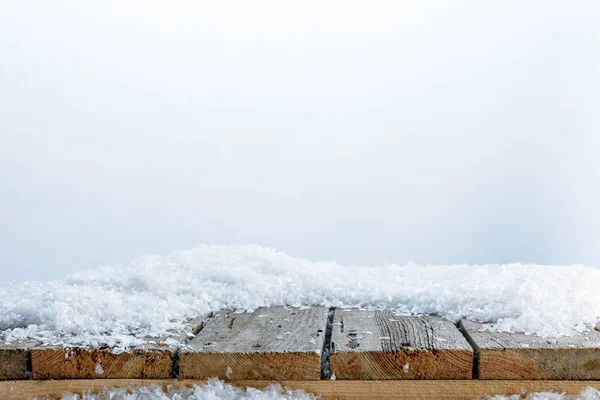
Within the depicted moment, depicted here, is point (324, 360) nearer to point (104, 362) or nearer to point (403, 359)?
point (403, 359)

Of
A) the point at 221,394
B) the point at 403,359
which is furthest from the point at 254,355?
the point at 403,359

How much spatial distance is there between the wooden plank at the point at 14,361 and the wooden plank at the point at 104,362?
0.02m

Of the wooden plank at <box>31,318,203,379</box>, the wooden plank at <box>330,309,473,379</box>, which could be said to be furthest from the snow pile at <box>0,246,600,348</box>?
the wooden plank at <box>330,309,473,379</box>

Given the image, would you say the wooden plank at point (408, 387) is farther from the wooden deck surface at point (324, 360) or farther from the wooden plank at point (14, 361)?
the wooden plank at point (14, 361)

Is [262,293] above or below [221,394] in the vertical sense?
above

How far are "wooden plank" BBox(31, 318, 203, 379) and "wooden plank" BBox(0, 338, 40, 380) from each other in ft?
0.05

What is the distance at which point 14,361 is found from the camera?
120cm

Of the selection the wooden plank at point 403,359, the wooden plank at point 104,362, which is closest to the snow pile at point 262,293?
the wooden plank at point 104,362

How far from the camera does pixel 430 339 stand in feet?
4.06

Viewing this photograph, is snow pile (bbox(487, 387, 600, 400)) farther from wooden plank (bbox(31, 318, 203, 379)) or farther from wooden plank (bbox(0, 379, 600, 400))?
wooden plank (bbox(31, 318, 203, 379))

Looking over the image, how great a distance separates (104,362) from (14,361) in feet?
0.59

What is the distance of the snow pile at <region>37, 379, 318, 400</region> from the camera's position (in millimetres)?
1153

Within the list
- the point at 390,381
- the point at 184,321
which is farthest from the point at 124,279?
the point at 390,381

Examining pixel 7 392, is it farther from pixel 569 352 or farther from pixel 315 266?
pixel 569 352
